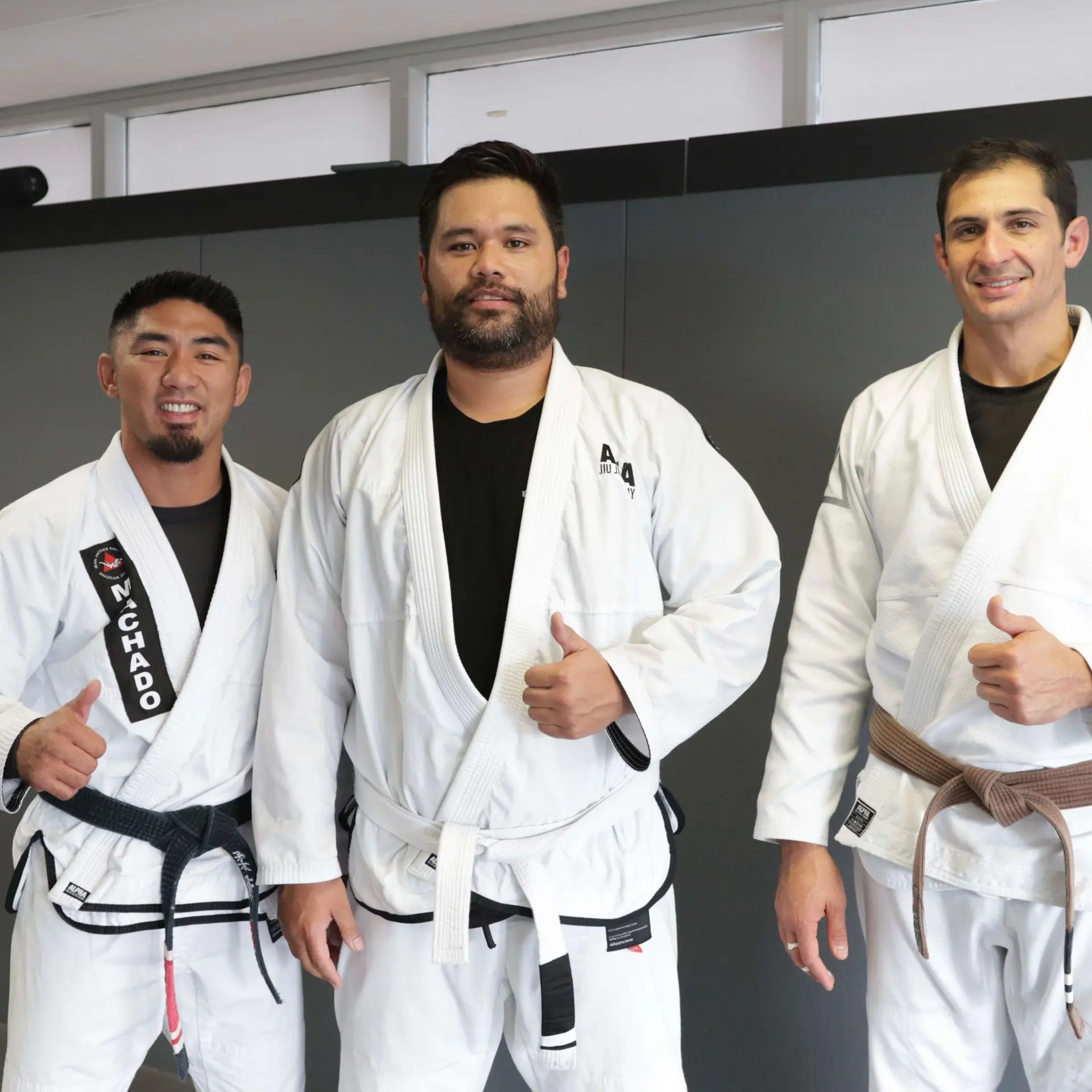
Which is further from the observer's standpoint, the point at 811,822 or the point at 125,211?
the point at 125,211

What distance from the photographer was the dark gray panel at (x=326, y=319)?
2.30 metres

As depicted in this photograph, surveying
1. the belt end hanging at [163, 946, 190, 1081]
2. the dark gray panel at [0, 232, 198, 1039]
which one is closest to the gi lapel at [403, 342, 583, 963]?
the belt end hanging at [163, 946, 190, 1081]

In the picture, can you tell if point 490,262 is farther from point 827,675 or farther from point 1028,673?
point 1028,673

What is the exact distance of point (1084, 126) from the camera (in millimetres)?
1921

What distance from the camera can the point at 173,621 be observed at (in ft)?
6.00

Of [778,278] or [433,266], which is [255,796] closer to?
[433,266]

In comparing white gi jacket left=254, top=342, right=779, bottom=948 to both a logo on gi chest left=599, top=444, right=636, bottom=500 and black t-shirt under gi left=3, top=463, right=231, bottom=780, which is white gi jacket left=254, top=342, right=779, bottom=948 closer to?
a logo on gi chest left=599, top=444, right=636, bottom=500

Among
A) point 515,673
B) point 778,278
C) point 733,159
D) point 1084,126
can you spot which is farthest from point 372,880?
point 1084,126

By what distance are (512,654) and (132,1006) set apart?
841mm

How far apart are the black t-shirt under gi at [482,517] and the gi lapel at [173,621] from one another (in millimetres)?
411

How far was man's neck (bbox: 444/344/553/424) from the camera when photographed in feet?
5.69

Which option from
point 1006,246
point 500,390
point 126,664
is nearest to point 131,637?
point 126,664

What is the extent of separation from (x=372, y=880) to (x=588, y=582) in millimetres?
534

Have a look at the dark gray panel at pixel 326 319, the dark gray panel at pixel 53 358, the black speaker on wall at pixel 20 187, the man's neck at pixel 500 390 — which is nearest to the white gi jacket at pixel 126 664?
the man's neck at pixel 500 390
